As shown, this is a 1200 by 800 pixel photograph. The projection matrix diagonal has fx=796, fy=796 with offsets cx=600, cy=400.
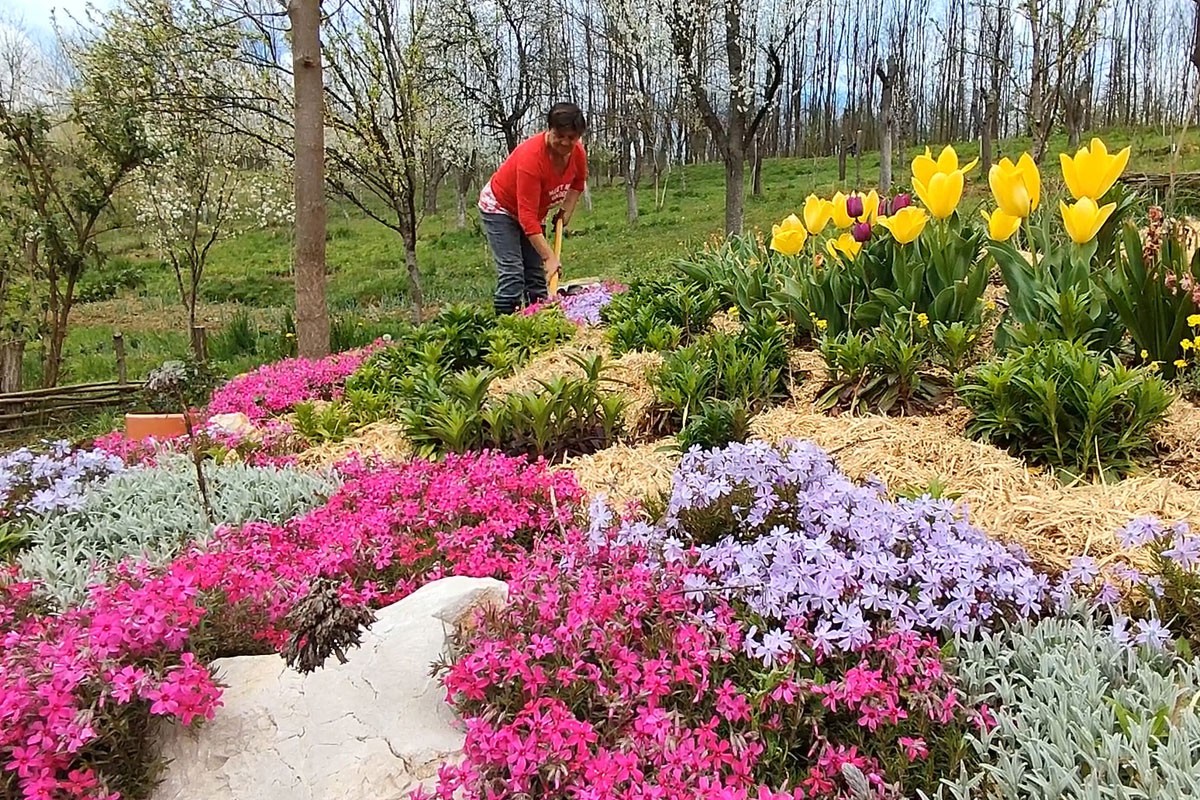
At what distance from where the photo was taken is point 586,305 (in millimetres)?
5215

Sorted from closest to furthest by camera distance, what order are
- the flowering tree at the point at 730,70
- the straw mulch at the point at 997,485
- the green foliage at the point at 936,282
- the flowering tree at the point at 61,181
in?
the straw mulch at the point at 997,485 < the green foliage at the point at 936,282 < the flowering tree at the point at 61,181 < the flowering tree at the point at 730,70

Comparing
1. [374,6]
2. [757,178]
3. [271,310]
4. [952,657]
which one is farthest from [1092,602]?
[757,178]

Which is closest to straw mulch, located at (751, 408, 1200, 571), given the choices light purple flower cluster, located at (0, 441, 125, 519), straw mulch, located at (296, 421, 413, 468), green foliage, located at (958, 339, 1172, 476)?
green foliage, located at (958, 339, 1172, 476)

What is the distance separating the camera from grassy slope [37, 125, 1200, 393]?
10250 millimetres

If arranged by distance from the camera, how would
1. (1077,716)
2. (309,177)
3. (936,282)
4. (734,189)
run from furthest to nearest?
(734,189) → (309,177) → (936,282) → (1077,716)

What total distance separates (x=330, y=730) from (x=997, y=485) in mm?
1884

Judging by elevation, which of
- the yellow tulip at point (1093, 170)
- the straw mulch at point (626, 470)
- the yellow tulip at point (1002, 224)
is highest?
the yellow tulip at point (1093, 170)

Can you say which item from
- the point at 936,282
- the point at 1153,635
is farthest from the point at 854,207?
the point at 1153,635

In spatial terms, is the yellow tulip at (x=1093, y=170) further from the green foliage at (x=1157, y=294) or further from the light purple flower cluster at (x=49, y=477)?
the light purple flower cluster at (x=49, y=477)

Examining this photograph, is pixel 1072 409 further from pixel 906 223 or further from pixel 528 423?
pixel 528 423

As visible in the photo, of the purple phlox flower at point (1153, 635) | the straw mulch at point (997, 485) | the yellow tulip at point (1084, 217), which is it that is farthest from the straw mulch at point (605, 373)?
the purple phlox flower at point (1153, 635)

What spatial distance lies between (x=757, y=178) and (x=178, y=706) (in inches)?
894

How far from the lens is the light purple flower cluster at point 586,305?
495 cm

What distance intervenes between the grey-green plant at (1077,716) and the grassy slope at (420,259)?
426 centimetres
